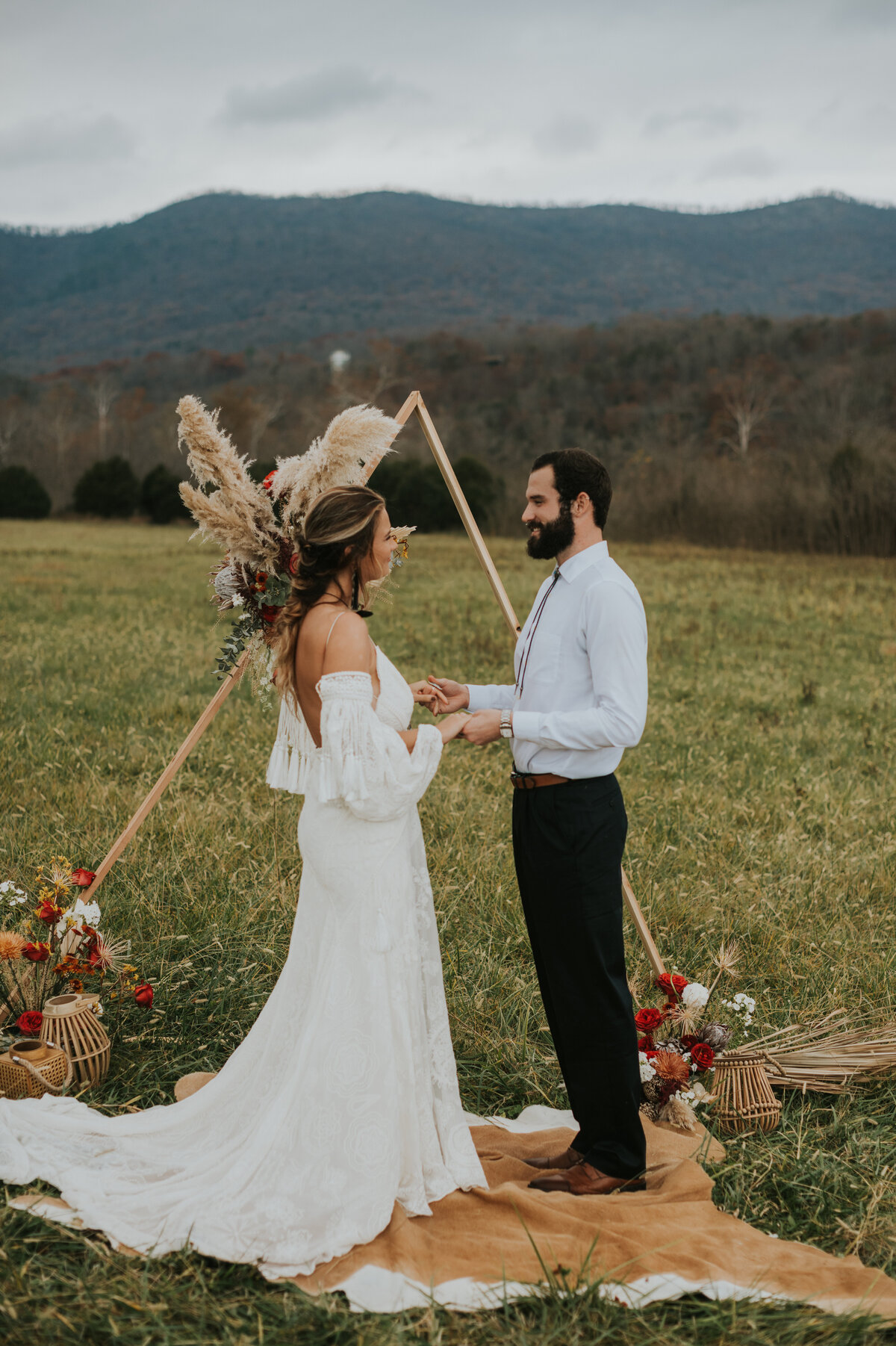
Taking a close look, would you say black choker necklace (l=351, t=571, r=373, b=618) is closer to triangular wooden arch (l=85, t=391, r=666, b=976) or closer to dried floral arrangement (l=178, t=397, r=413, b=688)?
dried floral arrangement (l=178, t=397, r=413, b=688)

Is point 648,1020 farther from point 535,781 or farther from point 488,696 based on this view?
point 488,696

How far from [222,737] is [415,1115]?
20.7ft

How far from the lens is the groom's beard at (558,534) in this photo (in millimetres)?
3912

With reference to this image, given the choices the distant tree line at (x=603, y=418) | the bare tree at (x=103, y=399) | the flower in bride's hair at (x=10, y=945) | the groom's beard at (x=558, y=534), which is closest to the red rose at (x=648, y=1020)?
the groom's beard at (x=558, y=534)

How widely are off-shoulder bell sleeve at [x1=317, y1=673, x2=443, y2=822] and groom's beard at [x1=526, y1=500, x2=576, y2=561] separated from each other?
88 cm

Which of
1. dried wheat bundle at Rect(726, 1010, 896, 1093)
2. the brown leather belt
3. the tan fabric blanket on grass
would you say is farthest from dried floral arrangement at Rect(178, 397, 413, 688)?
dried wheat bundle at Rect(726, 1010, 896, 1093)

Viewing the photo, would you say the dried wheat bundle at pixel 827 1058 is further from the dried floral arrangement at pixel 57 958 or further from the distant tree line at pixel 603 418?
the distant tree line at pixel 603 418

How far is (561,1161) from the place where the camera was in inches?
159

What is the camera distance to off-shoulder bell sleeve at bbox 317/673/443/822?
357cm

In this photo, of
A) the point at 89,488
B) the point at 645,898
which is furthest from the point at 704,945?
the point at 89,488

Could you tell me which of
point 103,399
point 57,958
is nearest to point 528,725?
point 57,958

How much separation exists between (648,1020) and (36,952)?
2852 millimetres

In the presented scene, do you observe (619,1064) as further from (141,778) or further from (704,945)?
(141,778)

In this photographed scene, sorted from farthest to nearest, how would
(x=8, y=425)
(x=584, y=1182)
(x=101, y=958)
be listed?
1. (x=8, y=425)
2. (x=101, y=958)
3. (x=584, y=1182)
